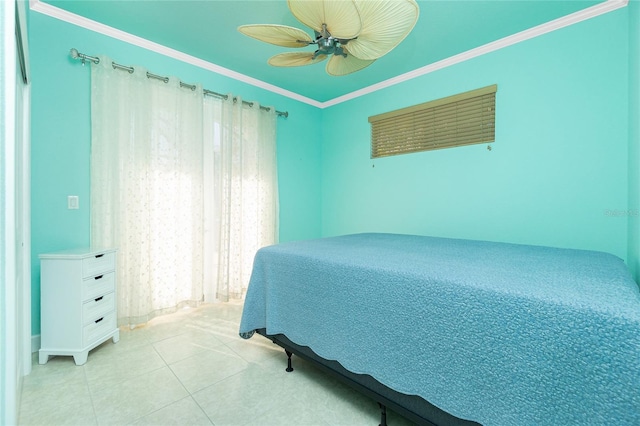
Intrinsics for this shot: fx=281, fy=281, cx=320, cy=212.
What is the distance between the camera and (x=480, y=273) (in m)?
1.23

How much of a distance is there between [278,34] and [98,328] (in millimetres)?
2392

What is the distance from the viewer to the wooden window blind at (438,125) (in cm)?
273

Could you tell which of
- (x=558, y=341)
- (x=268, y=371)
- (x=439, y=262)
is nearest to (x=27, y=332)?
(x=268, y=371)

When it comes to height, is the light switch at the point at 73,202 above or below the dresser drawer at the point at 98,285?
above

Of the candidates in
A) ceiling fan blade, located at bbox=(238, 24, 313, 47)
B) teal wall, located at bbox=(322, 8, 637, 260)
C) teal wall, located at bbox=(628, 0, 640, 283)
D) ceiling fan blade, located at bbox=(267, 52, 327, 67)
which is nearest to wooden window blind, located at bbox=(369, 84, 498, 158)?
teal wall, located at bbox=(322, 8, 637, 260)

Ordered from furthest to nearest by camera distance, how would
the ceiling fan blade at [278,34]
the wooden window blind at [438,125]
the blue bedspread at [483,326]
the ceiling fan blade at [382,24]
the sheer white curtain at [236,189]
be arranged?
1. the sheer white curtain at [236,189]
2. the wooden window blind at [438,125]
3. the ceiling fan blade at [278,34]
4. the ceiling fan blade at [382,24]
5. the blue bedspread at [483,326]

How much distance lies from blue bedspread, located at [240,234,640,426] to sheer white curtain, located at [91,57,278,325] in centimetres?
154

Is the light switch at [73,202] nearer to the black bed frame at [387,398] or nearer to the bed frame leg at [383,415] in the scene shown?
the black bed frame at [387,398]

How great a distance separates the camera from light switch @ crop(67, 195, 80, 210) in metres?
2.27

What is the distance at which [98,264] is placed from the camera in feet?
6.94

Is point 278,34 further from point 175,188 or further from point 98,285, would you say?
point 98,285

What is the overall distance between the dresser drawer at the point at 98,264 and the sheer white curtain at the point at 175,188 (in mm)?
211

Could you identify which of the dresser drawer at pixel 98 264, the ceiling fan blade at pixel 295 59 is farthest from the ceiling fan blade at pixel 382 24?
the dresser drawer at pixel 98 264

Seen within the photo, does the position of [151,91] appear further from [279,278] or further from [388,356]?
[388,356]
